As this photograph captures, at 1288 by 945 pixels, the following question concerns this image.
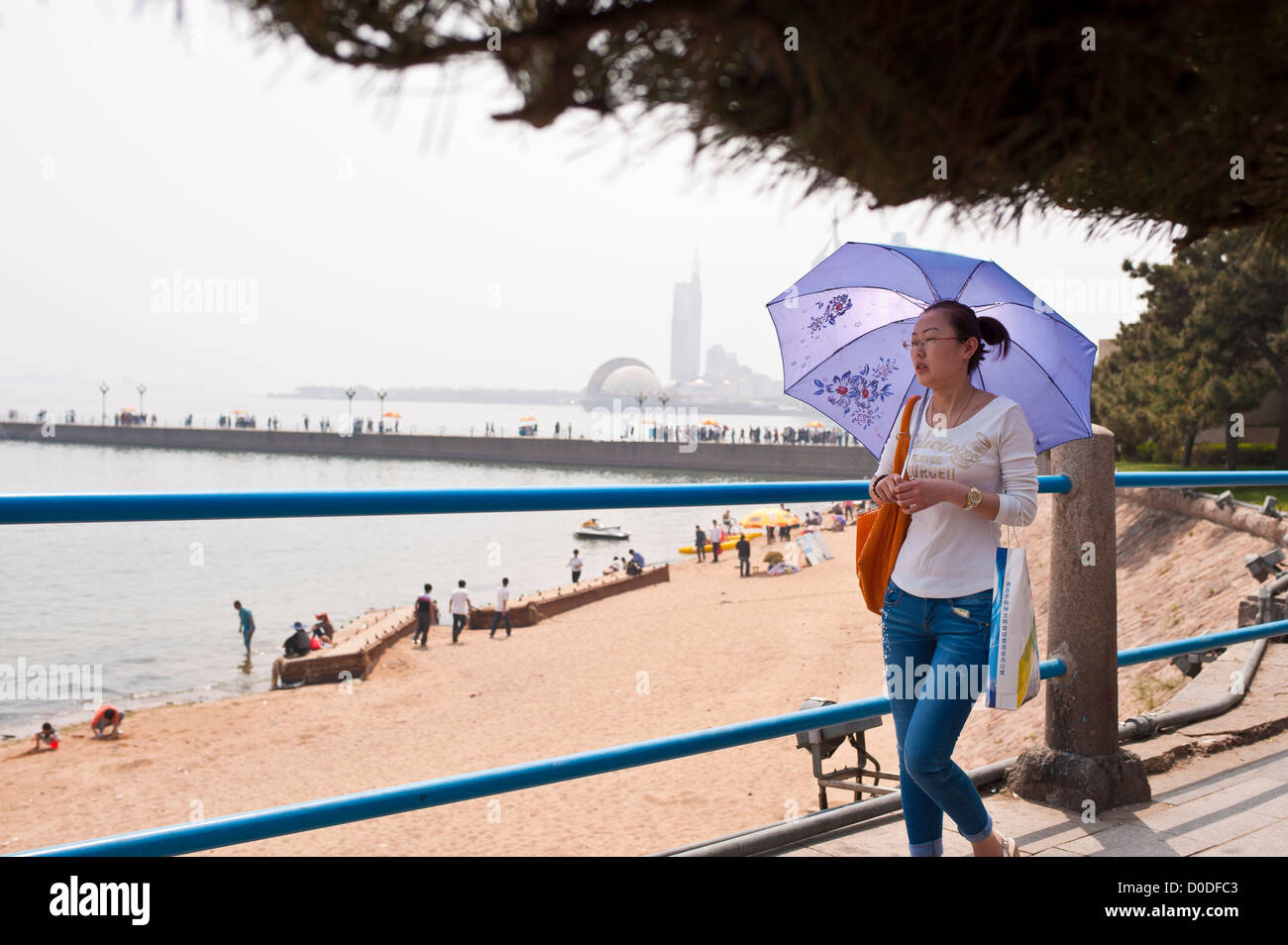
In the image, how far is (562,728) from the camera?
1745 centimetres

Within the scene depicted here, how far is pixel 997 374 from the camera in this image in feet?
8.61

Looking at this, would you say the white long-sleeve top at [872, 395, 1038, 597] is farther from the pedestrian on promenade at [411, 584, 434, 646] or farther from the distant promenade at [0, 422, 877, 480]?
the distant promenade at [0, 422, 877, 480]

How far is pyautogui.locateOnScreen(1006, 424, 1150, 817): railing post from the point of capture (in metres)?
2.93

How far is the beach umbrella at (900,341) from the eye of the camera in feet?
8.46

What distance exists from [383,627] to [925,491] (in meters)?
26.7

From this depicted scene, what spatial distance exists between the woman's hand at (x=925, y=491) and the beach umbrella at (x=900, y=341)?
0.53 meters

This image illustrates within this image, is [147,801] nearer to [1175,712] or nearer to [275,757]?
[275,757]

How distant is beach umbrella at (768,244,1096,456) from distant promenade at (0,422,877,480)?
57.4m

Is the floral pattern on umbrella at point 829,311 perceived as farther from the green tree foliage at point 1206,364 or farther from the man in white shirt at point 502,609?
the man in white shirt at point 502,609

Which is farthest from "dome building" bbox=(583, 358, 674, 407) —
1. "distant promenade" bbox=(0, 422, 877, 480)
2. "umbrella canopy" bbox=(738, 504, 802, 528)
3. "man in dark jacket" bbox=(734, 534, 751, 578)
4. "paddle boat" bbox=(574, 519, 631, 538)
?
"man in dark jacket" bbox=(734, 534, 751, 578)

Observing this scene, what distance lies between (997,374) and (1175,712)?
6.33 feet

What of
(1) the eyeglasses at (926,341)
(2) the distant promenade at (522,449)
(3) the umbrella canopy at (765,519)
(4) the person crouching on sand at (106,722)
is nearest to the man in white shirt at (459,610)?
(4) the person crouching on sand at (106,722)
